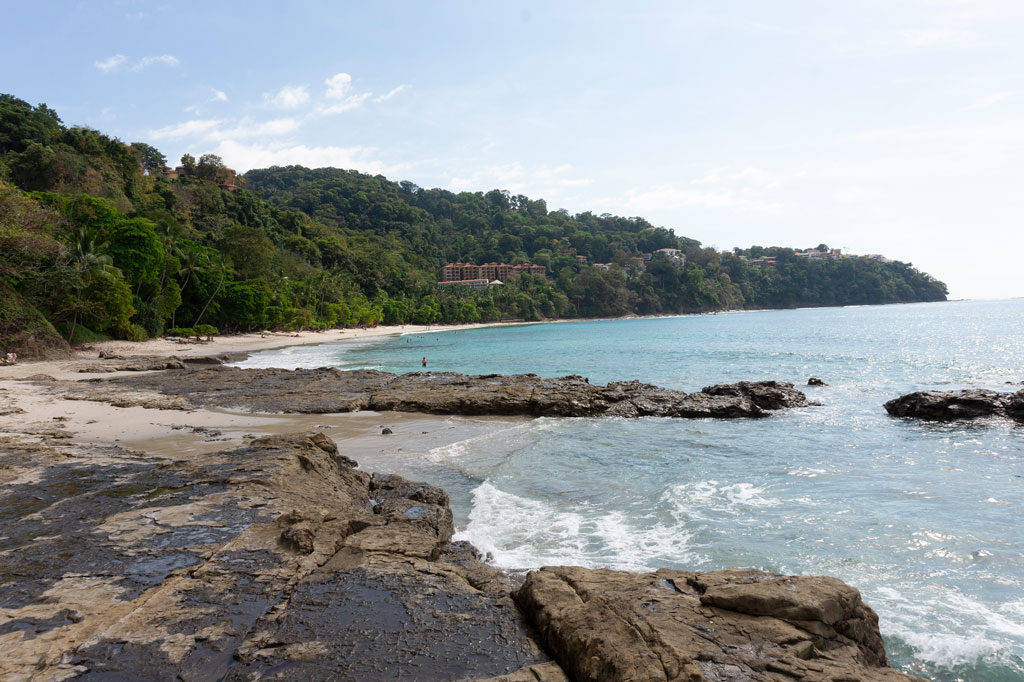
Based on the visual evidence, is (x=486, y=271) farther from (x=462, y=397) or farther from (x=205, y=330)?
(x=462, y=397)

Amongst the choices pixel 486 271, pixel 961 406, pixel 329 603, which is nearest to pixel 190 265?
pixel 329 603

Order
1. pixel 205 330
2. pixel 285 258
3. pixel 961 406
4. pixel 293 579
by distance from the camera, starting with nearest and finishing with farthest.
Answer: pixel 293 579 < pixel 961 406 < pixel 205 330 < pixel 285 258

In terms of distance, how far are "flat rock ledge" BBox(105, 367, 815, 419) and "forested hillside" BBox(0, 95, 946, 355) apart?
1429cm

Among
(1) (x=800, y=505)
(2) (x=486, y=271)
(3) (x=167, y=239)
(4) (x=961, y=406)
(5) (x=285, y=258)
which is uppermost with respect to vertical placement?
(2) (x=486, y=271)

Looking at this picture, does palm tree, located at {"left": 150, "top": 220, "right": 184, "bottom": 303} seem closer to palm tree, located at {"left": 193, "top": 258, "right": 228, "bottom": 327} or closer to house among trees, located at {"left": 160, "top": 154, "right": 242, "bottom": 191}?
palm tree, located at {"left": 193, "top": 258, "right": 228, "bottom": 327}

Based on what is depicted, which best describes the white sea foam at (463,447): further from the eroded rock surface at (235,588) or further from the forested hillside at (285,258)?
the forested hillside at (285,258)

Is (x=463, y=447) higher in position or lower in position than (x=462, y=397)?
lower

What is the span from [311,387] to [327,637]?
1847 cm

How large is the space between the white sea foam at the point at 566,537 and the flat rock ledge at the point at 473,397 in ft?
29.0

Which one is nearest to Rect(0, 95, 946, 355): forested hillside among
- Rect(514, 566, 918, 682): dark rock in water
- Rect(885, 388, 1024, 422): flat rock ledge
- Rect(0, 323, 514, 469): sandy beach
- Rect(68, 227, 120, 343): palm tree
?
Rect(68, 227, 120, 343): palm tree

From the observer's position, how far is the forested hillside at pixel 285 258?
34875 mm

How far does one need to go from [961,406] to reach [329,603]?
20170 mm

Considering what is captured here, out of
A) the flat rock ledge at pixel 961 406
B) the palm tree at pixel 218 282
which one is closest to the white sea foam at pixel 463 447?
the flat rock ledge at pixel 961 406

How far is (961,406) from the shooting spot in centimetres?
1745
